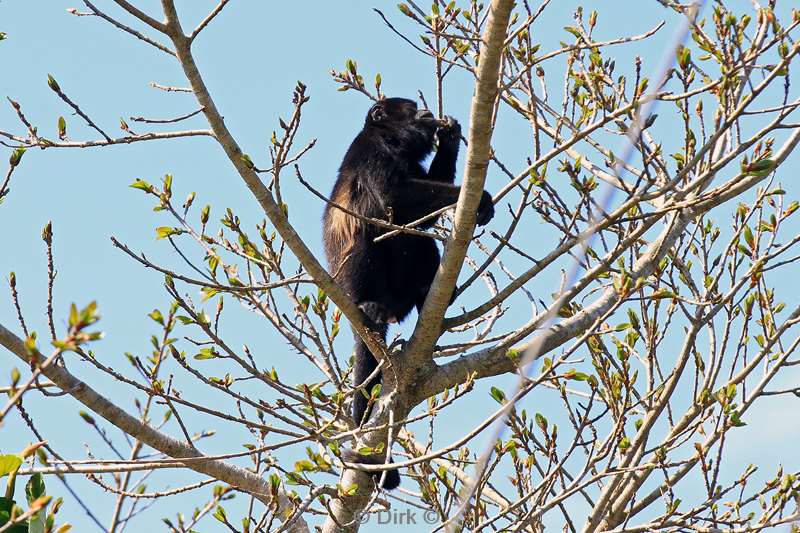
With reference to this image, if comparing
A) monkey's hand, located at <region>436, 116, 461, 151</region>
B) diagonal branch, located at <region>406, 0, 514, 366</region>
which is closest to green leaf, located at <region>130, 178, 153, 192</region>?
diagonal branch, located at <region>406, 0, 514, 366</region>

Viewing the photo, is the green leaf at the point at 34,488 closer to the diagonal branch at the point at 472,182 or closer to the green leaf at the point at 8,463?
the green leaf at the point at 8,463

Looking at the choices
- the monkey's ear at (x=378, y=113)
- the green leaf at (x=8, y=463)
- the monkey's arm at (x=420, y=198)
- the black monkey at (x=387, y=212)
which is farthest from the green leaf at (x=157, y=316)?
the monkey's ear at (x=378, y=113)

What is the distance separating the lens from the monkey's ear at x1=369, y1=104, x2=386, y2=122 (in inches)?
259

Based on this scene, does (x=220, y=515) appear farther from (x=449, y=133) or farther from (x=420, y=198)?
(x=449, y=133)

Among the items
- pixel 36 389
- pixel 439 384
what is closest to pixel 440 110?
pixel 439 384

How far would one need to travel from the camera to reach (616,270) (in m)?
4.16

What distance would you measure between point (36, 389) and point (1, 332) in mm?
265

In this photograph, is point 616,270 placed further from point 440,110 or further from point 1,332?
point 1,332

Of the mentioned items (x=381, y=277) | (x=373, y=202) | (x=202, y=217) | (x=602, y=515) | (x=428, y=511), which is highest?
(x=373, y=202)

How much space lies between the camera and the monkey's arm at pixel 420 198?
18.3 feet

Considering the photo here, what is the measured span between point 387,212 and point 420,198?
0.39 m

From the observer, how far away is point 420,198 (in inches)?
226

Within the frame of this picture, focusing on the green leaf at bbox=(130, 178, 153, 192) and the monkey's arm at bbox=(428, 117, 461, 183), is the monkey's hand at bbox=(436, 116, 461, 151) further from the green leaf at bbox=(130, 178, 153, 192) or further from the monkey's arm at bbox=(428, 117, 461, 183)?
the green leaf at bbox=(130, 178, 153, 192)

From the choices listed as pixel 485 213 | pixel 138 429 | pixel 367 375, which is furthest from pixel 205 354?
pixel 485 213
